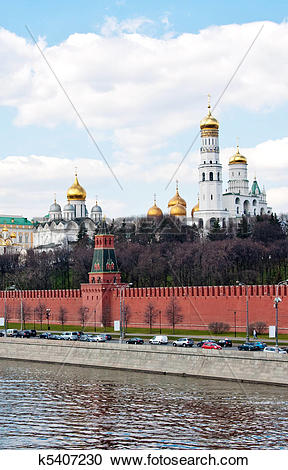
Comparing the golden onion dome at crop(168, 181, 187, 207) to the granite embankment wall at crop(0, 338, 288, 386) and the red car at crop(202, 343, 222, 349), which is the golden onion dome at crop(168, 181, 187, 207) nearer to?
the granite embankment wall at crop(0, 338, 288, 386)

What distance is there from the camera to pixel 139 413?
75.4 ft

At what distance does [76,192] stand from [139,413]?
81.3 meters

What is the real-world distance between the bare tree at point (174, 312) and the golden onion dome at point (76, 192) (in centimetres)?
5708

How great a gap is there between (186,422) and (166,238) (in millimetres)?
56787

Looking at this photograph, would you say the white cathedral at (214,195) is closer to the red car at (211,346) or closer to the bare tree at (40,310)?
the bare tree at (40,310)

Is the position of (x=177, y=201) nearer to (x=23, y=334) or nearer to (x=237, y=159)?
(x=237, y=159)

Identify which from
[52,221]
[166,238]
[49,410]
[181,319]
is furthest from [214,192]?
[49,410]

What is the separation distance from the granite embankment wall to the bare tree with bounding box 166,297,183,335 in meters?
10.1

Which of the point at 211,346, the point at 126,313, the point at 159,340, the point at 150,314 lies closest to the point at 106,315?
the point at 126,313

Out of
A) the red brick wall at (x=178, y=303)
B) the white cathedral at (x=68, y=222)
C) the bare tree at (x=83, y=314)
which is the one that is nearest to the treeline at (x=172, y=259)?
the red brick wall at (x=178, y=303)

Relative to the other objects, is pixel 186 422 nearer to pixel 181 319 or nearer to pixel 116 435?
pixel 116 435

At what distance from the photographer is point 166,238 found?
3078 inches

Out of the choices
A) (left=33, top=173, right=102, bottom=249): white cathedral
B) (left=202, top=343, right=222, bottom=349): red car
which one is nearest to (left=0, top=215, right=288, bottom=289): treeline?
(left=33, top=173, right=102, bottom=249): white cathedral

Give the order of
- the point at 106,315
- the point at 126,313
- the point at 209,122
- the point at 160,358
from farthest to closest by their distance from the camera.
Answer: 1. the point at 209,122
2. the point at 106,315
3. the point at 126,313
4. the point at 160,358
